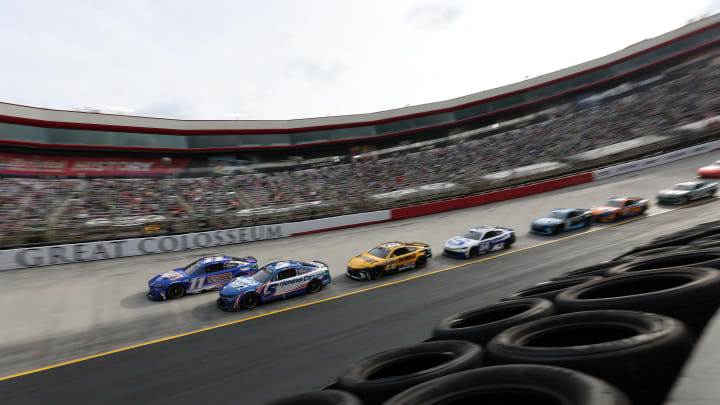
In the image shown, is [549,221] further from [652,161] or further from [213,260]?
[652,161]

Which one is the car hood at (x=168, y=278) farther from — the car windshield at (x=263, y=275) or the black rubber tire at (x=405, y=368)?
the black rubber tire at (x=405, y=368)

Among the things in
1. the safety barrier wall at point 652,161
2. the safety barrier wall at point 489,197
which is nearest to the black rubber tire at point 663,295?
the safety barrier wall at point 489,197

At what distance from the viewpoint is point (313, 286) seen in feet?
40.8

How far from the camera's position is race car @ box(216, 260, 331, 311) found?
36.2 feet

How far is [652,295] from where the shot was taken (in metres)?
3.55

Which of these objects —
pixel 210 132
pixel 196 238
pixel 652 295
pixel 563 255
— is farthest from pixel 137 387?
pixel 210 132

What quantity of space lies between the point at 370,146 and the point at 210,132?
17.2m

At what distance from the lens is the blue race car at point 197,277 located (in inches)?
483

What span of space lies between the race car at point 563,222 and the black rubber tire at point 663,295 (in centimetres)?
1386

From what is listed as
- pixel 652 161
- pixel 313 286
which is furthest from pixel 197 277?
pixel 652 161

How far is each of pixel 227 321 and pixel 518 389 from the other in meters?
9.28

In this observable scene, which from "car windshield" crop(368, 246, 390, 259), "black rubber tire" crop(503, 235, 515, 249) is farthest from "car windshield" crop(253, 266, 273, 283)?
"black rubber tire" crop(503, 235, 515, 249)

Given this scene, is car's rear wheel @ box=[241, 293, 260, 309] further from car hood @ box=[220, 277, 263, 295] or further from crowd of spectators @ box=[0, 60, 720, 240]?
crowd of spectators @ box=[0, 60, 720, 240]

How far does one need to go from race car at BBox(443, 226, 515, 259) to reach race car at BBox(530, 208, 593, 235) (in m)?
2.49
